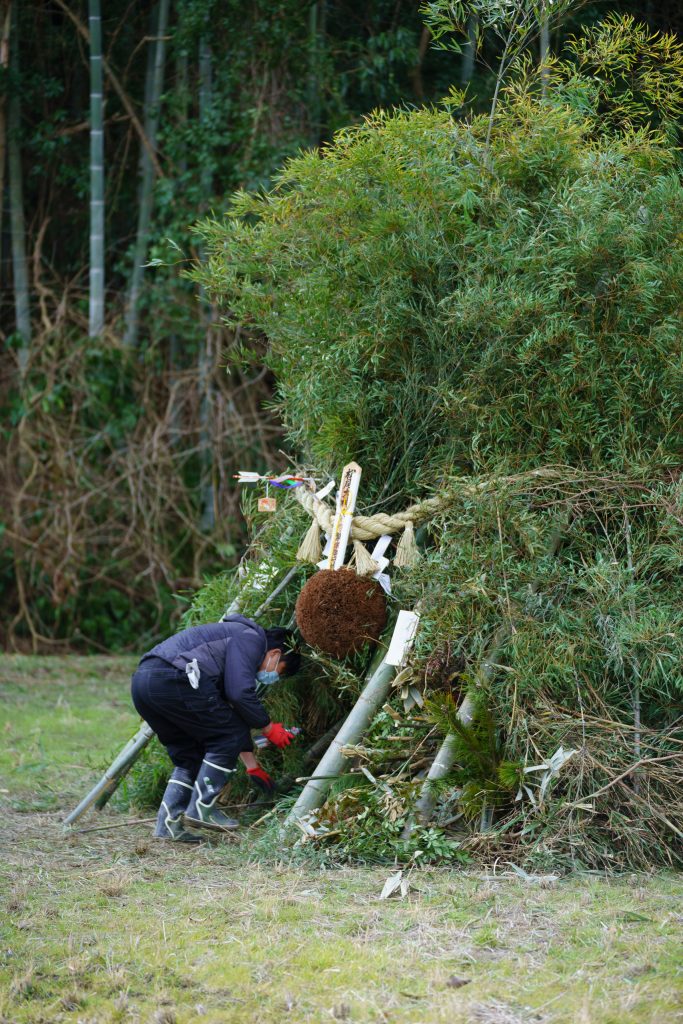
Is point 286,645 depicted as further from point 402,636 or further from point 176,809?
point 176,809

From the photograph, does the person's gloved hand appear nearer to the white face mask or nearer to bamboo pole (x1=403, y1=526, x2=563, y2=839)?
the white face mask

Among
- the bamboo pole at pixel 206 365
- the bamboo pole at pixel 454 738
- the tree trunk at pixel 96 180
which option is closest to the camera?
the bamboo pole at pixel 454 738

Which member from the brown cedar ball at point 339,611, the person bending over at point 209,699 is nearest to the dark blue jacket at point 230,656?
the person bending over at point 209,699

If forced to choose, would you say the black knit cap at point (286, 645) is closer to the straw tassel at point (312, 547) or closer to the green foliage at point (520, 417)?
the straw tassel at point (312, 547)

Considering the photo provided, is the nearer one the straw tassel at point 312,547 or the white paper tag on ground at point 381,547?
the white paper tag on ground at point 381,547

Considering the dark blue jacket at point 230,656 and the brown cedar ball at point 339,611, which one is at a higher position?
the brown cedar ball at point 339,611

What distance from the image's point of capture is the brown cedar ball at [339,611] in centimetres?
535

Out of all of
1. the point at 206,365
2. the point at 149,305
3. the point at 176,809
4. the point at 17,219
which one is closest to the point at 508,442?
the point at 176,809

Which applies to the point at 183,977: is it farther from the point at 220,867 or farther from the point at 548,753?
the point at 548,753

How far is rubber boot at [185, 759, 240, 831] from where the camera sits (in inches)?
215

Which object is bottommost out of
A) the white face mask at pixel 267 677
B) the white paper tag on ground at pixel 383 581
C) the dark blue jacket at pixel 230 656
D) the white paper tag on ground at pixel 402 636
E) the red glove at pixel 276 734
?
the red glove at pixel 276 734

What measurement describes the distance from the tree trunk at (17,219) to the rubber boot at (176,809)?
300 inches

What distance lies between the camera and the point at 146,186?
1230cm

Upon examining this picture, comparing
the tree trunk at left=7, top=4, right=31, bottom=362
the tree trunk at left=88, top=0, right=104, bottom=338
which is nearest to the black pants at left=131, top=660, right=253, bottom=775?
the tree trunk at left=88, top=0, right=104, bottom=338
